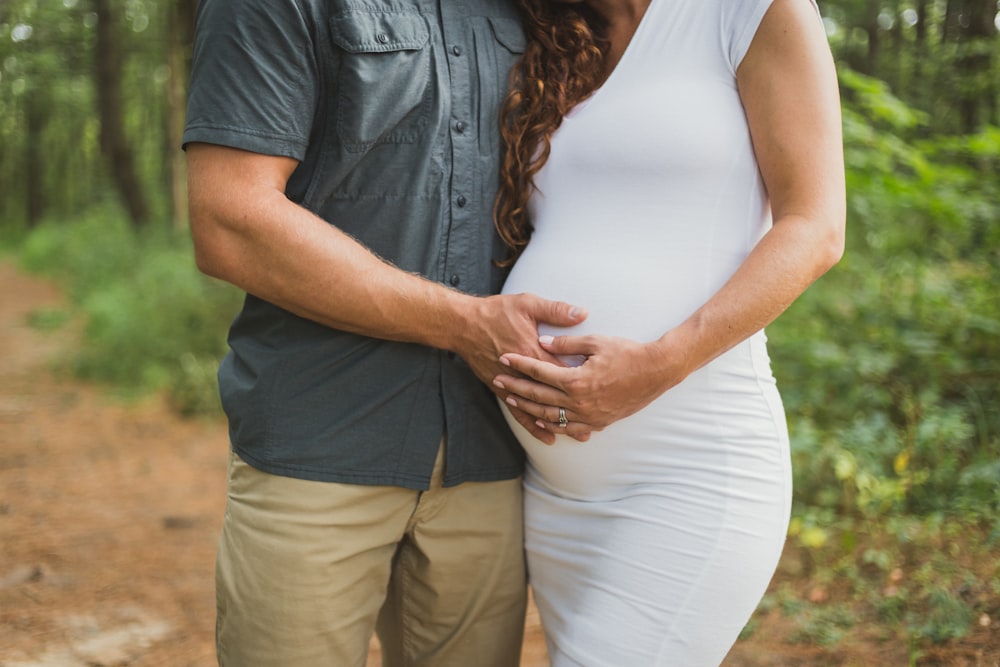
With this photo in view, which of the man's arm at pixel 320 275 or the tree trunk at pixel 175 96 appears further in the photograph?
the tree trunk at pixel 175 96

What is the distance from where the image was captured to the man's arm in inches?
64.6

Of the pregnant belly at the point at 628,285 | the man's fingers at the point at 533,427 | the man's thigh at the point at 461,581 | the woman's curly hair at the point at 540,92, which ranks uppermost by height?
the woman's curly hair at the point at 540,92

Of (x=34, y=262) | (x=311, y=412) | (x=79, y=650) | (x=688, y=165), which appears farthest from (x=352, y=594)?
(x=34, y=262)

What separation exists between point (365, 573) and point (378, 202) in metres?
0.78

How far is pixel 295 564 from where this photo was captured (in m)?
1.80

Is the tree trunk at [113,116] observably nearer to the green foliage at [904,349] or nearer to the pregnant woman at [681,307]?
the green foliage at [904,349]

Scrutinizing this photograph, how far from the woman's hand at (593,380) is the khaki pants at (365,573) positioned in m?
0.33

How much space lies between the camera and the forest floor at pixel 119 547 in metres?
3.50

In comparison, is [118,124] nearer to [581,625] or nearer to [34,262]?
[34,262]

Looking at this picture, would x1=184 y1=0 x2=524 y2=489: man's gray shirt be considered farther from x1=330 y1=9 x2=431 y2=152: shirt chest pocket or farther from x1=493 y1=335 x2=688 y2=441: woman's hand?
x1=493 y1=335 x2=688 y2=441: woman's hand

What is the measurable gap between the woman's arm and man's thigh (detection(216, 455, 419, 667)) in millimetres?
510

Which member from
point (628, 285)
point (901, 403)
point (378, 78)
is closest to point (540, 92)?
point (378, 78)

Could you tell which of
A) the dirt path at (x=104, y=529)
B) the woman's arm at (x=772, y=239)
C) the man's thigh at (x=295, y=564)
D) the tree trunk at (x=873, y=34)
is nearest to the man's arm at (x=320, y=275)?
the woman's arm at (x=772, y=239)

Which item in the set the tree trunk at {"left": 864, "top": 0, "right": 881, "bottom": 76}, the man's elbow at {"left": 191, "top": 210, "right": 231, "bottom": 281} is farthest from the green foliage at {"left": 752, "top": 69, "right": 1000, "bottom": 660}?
the tree trunk at {"left": 864, "top": 0, "right": 881, "bottom": 76}
